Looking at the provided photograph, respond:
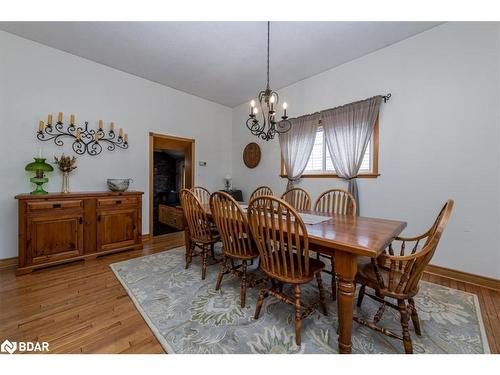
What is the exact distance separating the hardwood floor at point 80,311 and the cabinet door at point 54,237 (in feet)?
0.55

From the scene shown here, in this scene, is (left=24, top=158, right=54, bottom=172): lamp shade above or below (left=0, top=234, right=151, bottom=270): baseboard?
above

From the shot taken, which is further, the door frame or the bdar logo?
the door frame

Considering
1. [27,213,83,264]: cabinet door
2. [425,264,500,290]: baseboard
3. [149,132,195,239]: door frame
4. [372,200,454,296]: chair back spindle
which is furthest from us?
[149,132,195,239]: door frame

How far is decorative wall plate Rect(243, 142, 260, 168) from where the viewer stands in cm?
437

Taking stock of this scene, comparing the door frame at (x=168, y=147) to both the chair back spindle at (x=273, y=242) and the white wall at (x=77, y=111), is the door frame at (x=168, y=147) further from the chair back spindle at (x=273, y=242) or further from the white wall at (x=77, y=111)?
the chair back spindle at (x=273, y=242)

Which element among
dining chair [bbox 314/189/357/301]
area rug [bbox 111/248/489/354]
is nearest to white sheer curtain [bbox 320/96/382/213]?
dining chair [bbox 314/189/357/301]

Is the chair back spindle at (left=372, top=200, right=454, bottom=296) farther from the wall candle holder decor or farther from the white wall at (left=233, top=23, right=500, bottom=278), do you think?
the wall candle holder decor

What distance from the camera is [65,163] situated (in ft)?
8.89

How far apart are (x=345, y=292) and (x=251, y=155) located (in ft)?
11.8

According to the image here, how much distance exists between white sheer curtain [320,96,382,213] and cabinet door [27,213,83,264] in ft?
12.1

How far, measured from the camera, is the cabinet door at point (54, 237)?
2287mm

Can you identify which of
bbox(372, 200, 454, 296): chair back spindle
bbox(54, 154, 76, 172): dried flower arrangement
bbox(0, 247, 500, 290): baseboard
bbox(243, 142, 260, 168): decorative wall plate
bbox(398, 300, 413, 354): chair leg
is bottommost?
bbox(0, 247, 500, 290): baseboard
